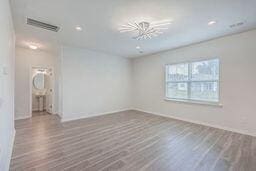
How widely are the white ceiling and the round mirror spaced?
2956 mm

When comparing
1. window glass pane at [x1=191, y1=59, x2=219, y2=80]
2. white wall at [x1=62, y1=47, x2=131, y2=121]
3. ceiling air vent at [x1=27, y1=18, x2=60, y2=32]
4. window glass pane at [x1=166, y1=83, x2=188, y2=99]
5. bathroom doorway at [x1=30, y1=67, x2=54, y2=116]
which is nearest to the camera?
ceiling air vent at [x1=27, y1=18, x2=60, y2=32]

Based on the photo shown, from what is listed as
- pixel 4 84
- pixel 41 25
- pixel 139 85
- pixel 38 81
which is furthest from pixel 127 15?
pixel 38 81

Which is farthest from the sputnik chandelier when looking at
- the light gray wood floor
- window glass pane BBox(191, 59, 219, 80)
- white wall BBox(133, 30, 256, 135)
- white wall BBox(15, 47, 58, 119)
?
white wall BBox(15, 47, 58, 119)

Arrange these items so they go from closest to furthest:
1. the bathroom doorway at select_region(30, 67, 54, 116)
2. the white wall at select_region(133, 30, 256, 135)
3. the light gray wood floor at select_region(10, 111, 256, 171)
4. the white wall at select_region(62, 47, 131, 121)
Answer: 1. the light gray wood floor at select_region(10, 111, 256, 171)
2. the white wall at select_region(133, 30, 256, 135)
3. the white wall at select_region(62, 47, 131, 121)
4. the bathroom doorway at select_region(30, 67, 54, 116)

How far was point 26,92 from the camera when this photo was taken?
503cm

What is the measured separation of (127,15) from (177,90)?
3460mm

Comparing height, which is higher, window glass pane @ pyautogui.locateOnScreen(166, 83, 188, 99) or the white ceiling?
the white ceiling

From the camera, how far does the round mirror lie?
6250mm

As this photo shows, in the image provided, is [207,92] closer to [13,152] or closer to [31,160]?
[31,160]

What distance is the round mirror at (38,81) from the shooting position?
246 inches

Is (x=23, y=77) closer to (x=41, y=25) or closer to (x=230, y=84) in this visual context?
(x=41, y=25)

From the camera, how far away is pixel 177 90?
198 inches

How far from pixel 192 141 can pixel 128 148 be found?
1483mm

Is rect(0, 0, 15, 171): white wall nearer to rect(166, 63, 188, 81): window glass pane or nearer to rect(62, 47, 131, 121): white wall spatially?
rect(62, 47, 131, 121): white wall
